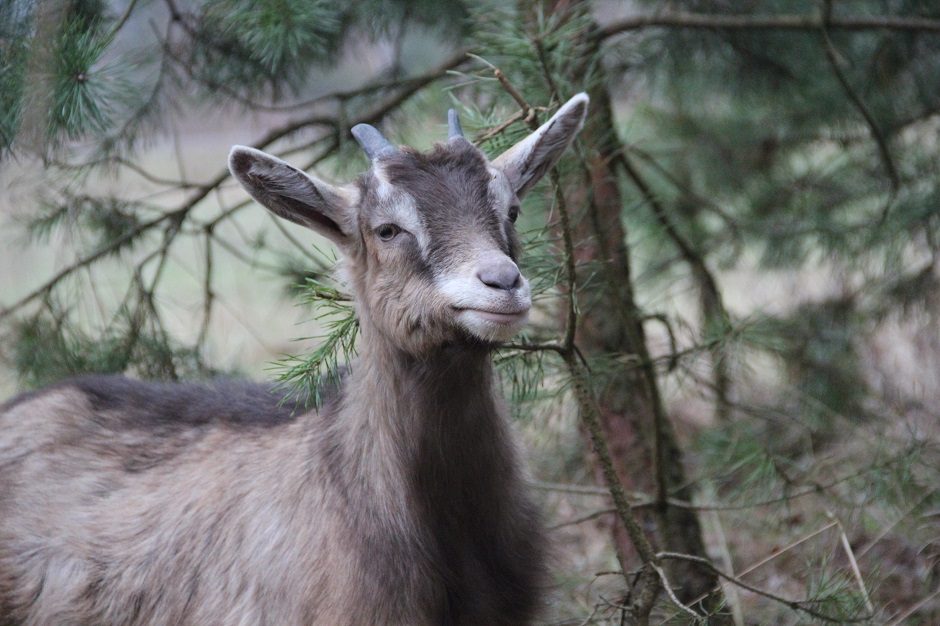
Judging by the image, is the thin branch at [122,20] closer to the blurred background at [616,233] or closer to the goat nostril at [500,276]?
the blurred background at [616,233]

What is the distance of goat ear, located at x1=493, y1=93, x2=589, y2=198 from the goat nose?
2.58 feet

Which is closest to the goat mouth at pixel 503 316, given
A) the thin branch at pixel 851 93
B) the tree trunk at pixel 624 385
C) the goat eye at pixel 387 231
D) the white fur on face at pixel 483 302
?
the white fur on face at pixel 483 302

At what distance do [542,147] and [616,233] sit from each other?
1.60 metres

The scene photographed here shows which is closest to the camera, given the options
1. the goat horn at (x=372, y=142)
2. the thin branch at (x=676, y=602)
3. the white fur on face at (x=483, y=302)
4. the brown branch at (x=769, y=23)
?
the white fur on face at (x=483, y=302)

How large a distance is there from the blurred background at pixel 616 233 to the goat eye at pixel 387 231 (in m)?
0.31

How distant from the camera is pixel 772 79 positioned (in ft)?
23.7

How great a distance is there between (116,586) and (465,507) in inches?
63.7

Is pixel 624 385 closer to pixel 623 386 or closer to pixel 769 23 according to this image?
pixel 623 386

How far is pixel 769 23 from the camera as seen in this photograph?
6004mm

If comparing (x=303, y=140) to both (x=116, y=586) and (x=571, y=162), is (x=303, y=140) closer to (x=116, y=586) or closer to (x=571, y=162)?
(x=571, y=162)

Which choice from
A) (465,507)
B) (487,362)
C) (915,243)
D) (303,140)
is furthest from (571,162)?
(915,243)

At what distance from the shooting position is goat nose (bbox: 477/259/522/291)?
3.54 m

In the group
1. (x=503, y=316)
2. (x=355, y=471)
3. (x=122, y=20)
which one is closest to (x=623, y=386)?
(x=355, y=471)

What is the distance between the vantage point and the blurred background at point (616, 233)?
15.2 ft
